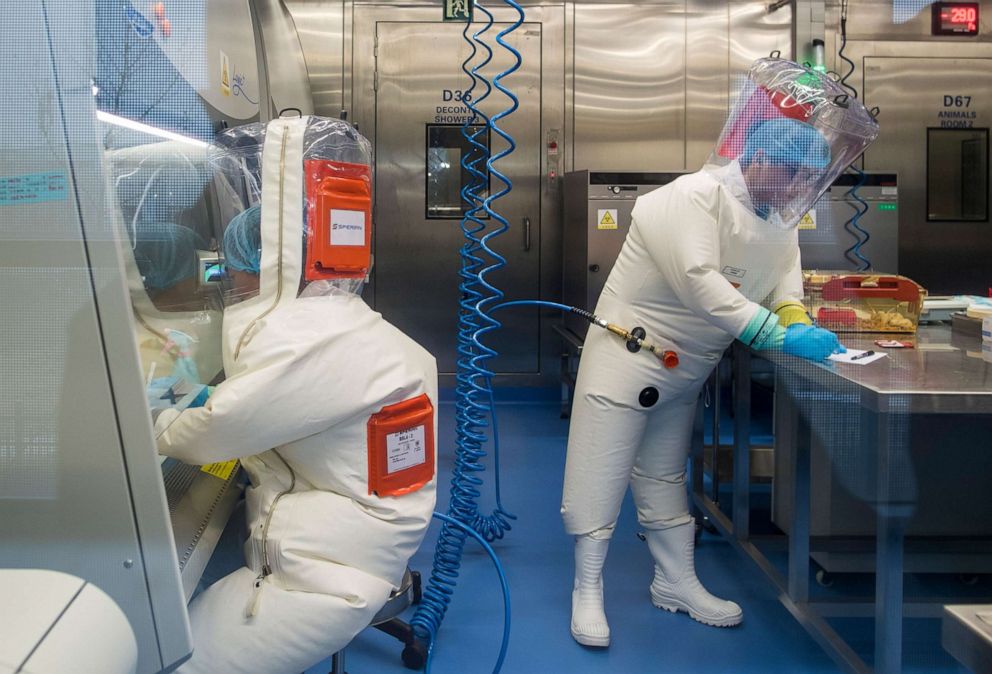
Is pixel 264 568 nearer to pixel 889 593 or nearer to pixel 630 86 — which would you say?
pixel 889 593

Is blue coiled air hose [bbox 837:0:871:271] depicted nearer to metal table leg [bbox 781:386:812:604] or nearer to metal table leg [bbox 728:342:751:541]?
metal table leg [bbox 728:342:751:541]

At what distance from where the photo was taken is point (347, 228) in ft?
3.95

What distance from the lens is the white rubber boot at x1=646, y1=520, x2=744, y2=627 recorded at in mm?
1964

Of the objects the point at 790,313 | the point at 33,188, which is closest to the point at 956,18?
the point at 790,313

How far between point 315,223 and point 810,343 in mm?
1090

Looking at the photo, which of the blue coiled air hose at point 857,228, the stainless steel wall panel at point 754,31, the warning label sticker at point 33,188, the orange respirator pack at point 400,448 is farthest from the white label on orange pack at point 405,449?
the stainless steel wall panel at point 754,31

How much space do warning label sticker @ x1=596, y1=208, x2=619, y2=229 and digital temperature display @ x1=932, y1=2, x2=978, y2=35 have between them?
5.42ft

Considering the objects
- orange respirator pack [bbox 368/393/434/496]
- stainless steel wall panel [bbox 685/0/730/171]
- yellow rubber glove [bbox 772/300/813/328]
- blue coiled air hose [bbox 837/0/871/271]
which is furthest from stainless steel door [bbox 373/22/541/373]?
orange respirator pack [bbox 368/393/434/496]

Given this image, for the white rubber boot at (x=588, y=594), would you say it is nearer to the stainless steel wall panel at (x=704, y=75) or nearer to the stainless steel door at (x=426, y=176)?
the stainless steel door at (x=426, y=176)

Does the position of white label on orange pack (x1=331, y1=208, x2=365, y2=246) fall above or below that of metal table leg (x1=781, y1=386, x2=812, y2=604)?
above

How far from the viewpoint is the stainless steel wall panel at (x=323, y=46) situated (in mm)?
4309

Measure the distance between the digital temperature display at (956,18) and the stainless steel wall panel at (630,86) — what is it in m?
1.22

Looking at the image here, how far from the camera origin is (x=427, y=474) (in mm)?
1271

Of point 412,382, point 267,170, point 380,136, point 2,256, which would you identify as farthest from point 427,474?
point 380,136
